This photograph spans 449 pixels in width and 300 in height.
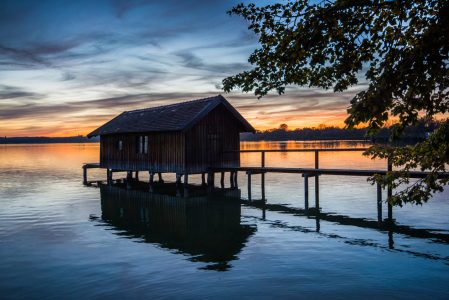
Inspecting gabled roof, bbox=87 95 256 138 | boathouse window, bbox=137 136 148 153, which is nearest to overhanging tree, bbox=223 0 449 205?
gabled roof, bbox=87 95 256 138

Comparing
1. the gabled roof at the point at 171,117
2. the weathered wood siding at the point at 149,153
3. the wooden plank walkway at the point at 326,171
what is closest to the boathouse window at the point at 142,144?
the weathered wood siding at the point at 149,153

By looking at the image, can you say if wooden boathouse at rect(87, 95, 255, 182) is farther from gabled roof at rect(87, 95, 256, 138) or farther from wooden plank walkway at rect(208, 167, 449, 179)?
wooden plank walkway at rect(208, 167, 449, 179)

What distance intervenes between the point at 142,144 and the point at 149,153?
1304 millimetres

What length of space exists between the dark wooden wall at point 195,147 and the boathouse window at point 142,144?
23cm

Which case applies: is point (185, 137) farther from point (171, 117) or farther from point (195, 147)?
point (171, 117)

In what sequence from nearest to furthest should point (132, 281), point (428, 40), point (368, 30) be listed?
point (428, 40)
point (368, 30)
point (132, 281)

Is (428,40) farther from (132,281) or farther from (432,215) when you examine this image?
(432,215)

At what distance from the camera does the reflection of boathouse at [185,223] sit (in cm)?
1062

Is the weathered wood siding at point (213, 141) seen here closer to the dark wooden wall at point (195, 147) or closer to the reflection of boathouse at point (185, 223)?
the dark wooden wall at point (195, 147)

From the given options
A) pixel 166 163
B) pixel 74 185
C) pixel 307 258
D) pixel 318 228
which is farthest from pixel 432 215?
pixel 74 185

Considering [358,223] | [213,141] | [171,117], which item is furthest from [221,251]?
[171,117]

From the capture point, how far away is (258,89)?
759cm

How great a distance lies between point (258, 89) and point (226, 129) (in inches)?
619

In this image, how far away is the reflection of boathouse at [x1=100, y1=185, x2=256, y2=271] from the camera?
10.6 m
